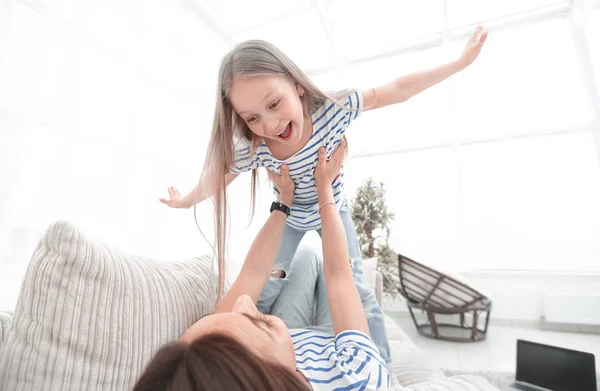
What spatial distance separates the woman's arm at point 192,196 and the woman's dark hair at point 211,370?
2.57 feet

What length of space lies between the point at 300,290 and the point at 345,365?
0.50m

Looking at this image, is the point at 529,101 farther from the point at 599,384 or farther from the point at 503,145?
the point at 599,384

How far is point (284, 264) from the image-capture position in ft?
4.18

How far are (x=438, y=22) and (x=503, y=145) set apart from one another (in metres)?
1.70

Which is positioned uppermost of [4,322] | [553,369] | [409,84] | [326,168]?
[409,84]

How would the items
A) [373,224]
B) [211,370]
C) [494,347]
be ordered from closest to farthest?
1. [211,370]
2. [494,347]
3. [373,224]

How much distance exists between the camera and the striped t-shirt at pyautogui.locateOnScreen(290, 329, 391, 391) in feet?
2.16

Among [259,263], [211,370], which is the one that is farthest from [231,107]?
[211,370]

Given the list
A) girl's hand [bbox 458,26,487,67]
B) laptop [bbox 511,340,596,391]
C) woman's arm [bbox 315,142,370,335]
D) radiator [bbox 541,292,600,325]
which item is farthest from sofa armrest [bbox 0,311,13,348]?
radiator [bbox 541,292,600,325]

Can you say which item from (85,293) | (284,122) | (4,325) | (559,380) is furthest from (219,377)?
(559,380)

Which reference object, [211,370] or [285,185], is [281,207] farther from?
[211,370]

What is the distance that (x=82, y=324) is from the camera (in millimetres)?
629

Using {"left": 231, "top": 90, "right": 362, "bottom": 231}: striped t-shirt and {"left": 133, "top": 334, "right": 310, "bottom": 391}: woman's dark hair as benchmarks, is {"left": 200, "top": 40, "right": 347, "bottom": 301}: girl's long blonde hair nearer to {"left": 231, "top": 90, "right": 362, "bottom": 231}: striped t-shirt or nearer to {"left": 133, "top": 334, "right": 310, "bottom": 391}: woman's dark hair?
{"left": 231, "top": 90, "right": 362, "bottom": 231}: striped t-shirt

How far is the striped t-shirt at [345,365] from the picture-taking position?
659 millimetres
